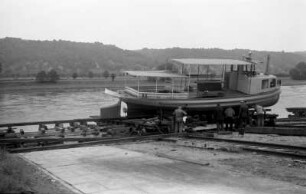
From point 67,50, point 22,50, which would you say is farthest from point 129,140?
point 67,50

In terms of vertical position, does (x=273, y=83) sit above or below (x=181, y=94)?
above

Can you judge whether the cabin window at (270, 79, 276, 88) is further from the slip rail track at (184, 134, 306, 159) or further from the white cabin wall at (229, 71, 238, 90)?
the slip rail track at (184, 134, 306, 159)

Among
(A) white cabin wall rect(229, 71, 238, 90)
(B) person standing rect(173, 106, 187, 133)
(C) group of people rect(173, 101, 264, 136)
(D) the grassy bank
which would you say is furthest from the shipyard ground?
(A) white cabin wall rect(229, 71, 238, 90)

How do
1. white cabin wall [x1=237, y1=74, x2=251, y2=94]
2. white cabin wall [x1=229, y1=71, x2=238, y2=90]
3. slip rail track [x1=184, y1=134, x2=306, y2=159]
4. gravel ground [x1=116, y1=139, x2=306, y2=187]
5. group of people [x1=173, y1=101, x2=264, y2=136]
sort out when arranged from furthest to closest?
white cabin wall [x1=229, y1=71, x2=238, y2=90] → white cabin wall [x1=237, y1=74, x2=251, y2=94] → group of people [x1=173, y1=101, x2=264, y2=136] → slip rail track [x1=184, y1=134, x2=306, y2=159] → gravel ground [x1=116, y1=139, x2=306, y2=187]

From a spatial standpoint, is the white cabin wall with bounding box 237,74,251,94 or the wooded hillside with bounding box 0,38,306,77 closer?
the white cabin wall with bounding box 237,74,251,94

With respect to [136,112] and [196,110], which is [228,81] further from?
[136,112]

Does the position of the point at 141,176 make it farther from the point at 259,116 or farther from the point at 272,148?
the point at 259,116

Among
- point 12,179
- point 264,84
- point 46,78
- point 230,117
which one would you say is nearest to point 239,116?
point 230,117
